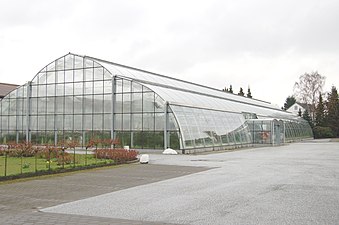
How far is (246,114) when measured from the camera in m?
53.1

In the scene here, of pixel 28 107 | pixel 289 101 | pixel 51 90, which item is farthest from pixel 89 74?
pixel 289 101

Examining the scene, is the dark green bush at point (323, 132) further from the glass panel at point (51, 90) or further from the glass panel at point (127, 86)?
the glass panel at point (51, 90)

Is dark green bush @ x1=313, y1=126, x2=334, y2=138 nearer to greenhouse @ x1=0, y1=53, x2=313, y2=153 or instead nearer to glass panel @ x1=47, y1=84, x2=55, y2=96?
greenhouse @ x1=0, y1=53, x2=313, y2=153

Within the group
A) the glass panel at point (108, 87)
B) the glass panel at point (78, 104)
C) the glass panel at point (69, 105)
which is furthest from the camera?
the glass panel at point (69, 105)

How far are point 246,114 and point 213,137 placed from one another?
1691 cm

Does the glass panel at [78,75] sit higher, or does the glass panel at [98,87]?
the glass panel at [78,75]

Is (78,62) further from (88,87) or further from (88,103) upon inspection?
(88,103)

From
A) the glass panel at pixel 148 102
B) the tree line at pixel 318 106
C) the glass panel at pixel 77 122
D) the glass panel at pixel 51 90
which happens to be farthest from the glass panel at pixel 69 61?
the tree line at pixel 318 106

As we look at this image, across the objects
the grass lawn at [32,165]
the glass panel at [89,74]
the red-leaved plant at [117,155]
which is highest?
the glass panel at [89,74]

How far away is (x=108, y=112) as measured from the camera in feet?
119

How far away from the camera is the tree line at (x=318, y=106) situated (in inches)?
3103

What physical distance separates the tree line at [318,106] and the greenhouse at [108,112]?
3979 cm

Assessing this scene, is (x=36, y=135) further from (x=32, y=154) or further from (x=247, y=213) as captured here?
(x=247, y=213)

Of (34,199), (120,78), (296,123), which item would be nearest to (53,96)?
(120,78)
